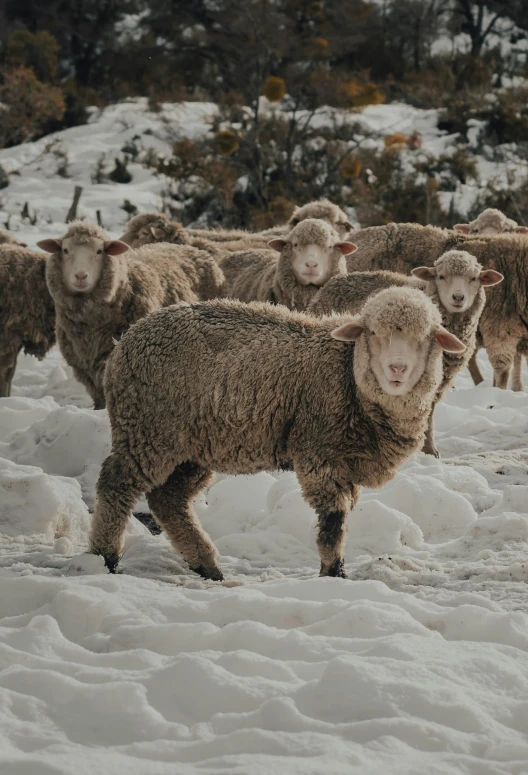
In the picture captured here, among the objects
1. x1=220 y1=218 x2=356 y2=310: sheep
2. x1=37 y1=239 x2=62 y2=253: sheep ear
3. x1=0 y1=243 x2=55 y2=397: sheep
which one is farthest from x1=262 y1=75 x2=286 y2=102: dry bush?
x1=37 y1=239 x2=62 y2=253: sheep ear

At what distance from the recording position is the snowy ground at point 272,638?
10.2ft

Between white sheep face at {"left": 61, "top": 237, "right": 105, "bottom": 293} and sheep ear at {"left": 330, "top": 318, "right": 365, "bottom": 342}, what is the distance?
3061mm

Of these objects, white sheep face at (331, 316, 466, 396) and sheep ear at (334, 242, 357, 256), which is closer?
white sheep face at (331, 316, 466, 396)

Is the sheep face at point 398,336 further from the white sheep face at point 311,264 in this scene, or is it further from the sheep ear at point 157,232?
the sheep ear at point 157,232

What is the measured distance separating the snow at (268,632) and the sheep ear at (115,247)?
137cm

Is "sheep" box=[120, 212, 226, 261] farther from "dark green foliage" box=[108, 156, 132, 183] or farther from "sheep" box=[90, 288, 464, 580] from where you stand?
"dark green foliage" box=[108, 156, 132, 183]

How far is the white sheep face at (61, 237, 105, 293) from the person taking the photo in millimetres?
7348

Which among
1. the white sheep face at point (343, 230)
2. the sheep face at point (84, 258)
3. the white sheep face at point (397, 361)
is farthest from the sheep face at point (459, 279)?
the white sheep face at point (343, 230)

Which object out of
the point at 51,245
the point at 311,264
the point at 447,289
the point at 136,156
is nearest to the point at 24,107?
the point at 136,156

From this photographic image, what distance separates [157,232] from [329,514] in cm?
602

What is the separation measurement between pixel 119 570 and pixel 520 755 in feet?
8.07

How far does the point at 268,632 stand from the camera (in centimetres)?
387

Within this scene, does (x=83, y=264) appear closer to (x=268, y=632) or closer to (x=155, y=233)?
(x=155, y=233)

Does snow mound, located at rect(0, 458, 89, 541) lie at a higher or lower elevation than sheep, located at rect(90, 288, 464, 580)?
lower
